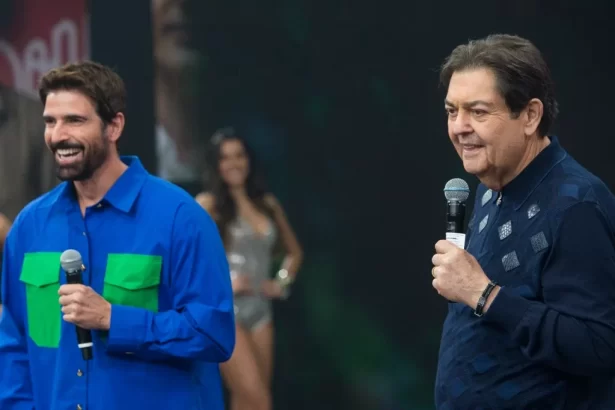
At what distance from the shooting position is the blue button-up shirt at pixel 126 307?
256 centimetres

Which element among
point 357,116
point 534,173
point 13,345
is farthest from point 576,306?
point 357,116

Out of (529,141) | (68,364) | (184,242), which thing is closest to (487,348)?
(529,141)

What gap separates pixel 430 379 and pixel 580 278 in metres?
3.07

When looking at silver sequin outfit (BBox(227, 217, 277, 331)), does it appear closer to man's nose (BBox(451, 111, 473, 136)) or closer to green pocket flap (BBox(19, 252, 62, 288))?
green pocket flap (BBox(19, 252, 62, 288))

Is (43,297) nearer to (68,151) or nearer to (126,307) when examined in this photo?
(126,307)

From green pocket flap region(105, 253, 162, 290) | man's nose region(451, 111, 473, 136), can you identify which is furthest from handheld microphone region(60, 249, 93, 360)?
man's nose region(451, 111, 473, 136)

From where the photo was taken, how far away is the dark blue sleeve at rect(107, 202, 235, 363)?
2.52 meters

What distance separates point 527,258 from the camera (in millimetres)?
2008

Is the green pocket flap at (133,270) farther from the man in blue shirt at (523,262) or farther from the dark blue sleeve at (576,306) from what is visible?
the dark blue sleeve at (576,306)

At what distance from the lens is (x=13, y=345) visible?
270 cm

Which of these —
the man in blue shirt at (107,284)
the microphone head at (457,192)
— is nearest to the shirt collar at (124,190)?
the man in blue shirt at (107,284)

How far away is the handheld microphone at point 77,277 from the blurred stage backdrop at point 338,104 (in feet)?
7.87

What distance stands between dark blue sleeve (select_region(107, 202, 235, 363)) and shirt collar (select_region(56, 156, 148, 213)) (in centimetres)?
14

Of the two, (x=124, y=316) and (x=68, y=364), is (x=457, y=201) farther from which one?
(x=68, y=364)
